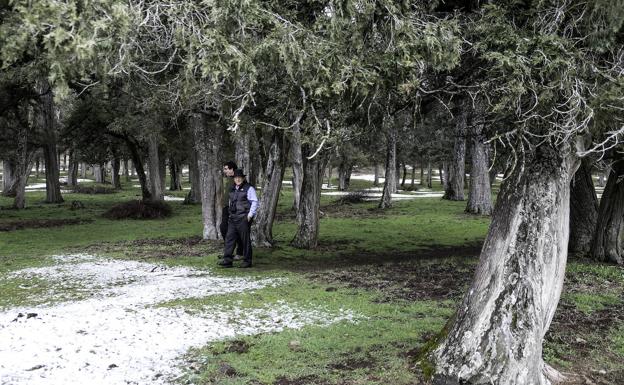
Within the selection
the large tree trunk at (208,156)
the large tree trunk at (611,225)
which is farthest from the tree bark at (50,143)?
the large tree trunk at (611,225)

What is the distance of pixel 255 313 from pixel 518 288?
390 centimetres

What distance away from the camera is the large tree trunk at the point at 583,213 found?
13156mm

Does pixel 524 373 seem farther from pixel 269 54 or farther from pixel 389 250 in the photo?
pixel 389 250

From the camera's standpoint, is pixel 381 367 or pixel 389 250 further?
pixel 389 250

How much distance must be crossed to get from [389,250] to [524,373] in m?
9.66

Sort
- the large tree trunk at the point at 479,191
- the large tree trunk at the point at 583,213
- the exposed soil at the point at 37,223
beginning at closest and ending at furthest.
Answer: the large tree trunk at the point at 583,213
the exposed soil at the point at 37,223
the large tree trunk at the point at 479,191

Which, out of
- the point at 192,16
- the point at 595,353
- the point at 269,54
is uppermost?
the point at 192,16

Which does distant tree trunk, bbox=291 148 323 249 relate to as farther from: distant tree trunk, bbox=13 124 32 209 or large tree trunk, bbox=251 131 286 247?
distant tree trunk, bbox=13 124 32 209

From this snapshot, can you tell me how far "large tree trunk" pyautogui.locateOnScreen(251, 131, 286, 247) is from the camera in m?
14.2

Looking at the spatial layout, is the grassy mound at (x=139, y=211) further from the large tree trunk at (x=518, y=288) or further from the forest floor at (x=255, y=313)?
the large tree trunk at (x=518, y=288)

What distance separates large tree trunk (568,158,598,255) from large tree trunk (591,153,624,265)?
2.38 ft

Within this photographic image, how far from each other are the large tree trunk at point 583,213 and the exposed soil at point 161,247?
361 inches

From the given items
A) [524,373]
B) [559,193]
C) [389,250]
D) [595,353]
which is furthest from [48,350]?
[389,250]

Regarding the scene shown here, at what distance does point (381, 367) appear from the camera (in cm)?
578
